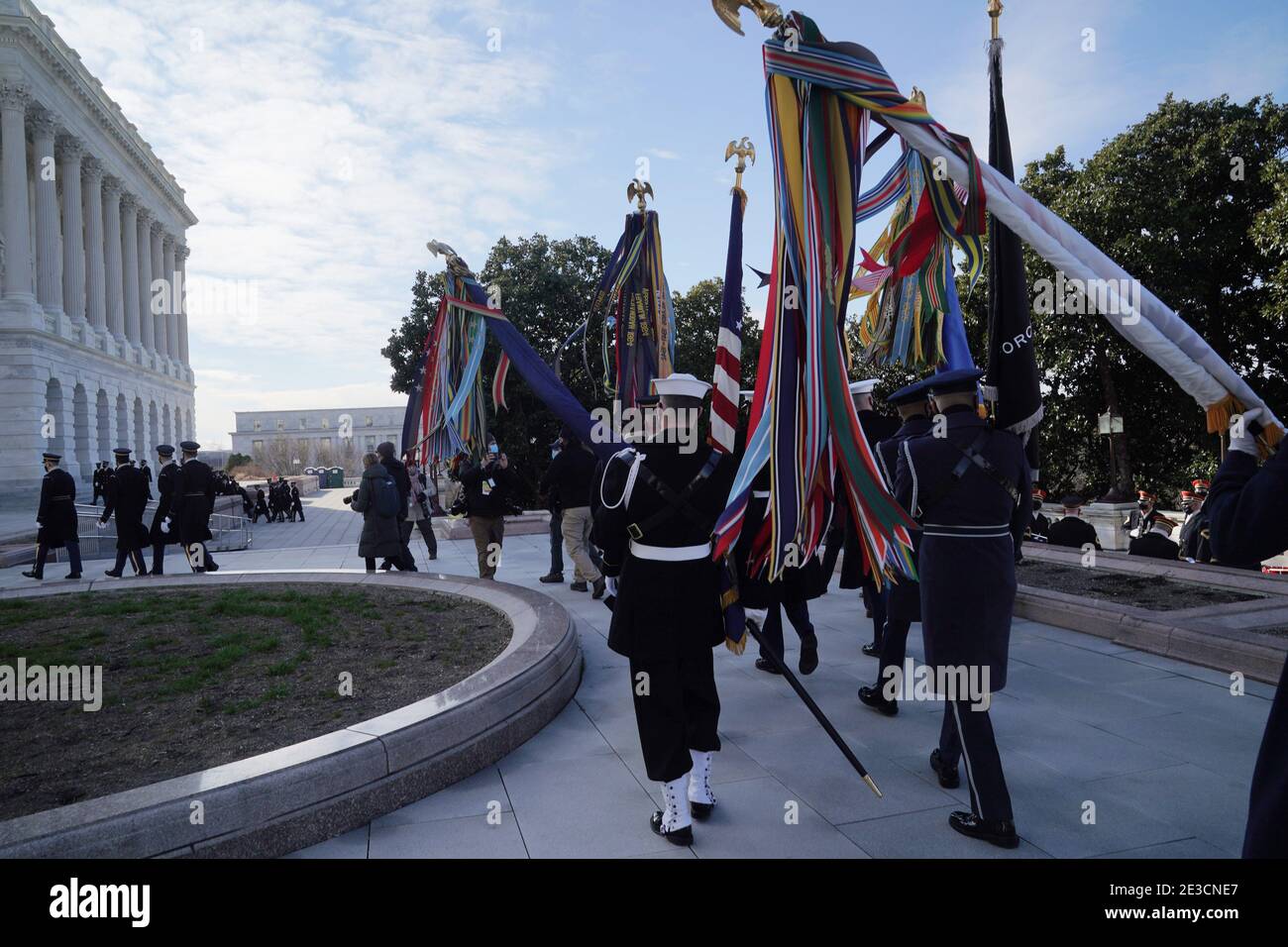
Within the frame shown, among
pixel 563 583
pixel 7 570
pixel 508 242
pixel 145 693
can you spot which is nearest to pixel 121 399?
pixel 508 242

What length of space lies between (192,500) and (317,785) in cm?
899

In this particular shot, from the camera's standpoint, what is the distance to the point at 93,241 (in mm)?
45062

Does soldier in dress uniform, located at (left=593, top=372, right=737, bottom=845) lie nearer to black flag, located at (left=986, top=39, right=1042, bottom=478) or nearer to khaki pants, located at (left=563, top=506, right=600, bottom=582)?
black flag, located at (left=986, top=39, right=1042, bottom=478)

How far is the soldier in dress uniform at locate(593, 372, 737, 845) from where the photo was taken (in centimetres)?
367

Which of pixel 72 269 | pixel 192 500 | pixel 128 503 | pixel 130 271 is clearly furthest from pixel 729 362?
pixel 130 271

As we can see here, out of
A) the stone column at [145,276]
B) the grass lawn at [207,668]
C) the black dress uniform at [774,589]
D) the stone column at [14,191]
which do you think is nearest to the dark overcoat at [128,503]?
the grass lawn at [207,668]

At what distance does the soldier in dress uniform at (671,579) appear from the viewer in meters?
3.67

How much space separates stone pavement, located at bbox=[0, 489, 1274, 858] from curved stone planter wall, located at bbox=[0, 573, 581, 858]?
0.12m

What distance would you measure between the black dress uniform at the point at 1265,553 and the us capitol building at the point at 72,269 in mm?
29470

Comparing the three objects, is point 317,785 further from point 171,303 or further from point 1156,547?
point 171,303

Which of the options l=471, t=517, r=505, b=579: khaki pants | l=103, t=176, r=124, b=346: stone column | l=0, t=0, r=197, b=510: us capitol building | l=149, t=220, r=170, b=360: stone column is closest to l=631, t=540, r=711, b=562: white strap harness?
l=471, t=517, r=505, b=579: khaki pants

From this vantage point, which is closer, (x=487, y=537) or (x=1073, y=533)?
(x=487, y=537)

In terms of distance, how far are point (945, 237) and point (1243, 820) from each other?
3442 millimetres
